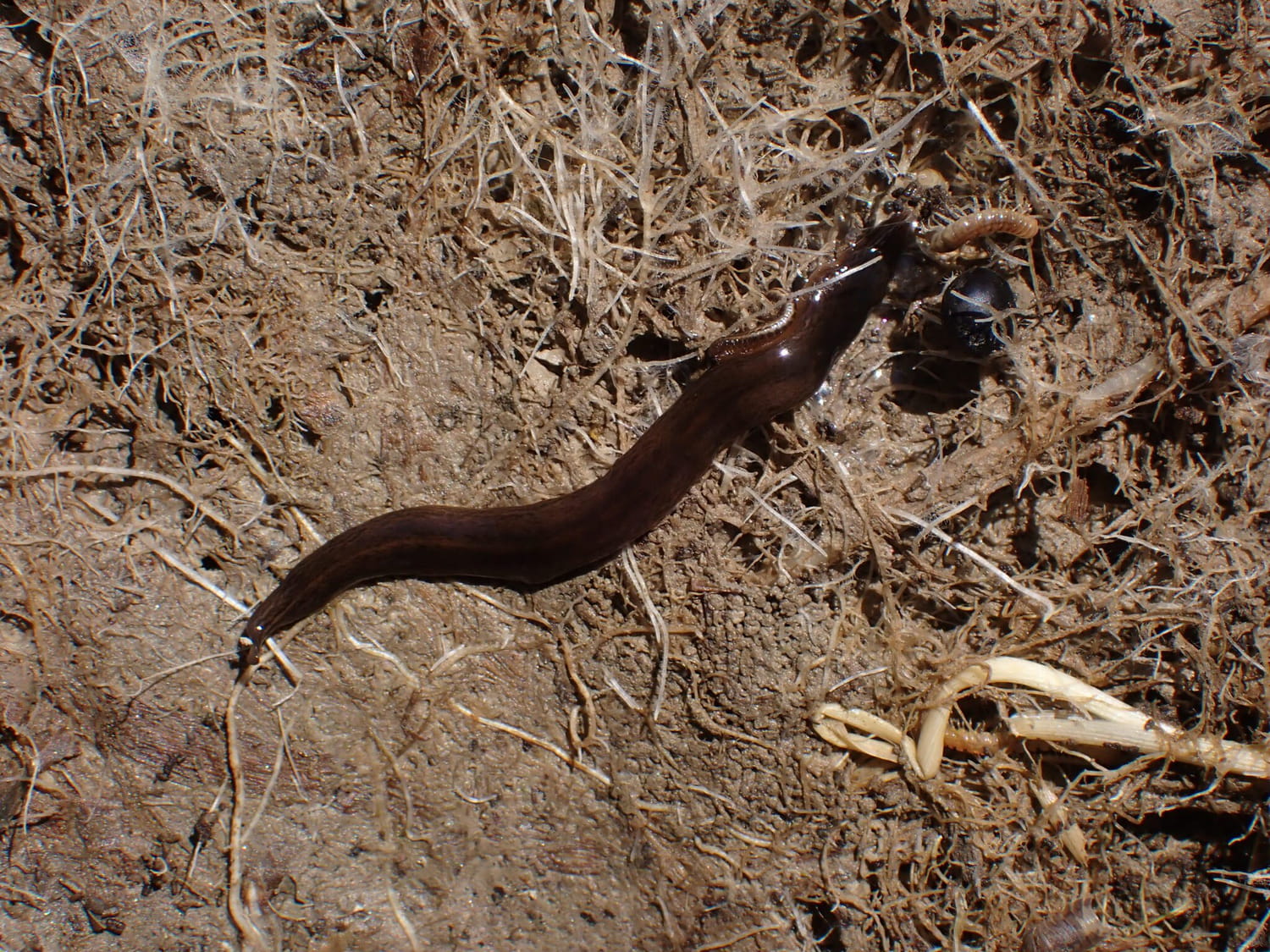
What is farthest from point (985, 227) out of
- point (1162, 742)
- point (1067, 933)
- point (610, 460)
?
point (1067, 933)

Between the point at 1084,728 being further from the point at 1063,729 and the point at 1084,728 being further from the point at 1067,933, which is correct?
the point at 1067,933

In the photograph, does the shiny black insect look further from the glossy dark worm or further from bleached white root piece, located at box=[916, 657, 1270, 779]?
bleached white root piece, located at box=[916, 657, 1270, 779]

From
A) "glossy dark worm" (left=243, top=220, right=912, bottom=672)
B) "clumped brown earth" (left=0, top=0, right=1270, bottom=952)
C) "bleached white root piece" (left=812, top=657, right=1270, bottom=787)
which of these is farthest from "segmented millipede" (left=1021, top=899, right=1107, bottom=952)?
"glossy dark worm" (left=243, top=220, right=912, bottom=672)

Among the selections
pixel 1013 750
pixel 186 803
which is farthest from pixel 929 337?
pixel 186 803

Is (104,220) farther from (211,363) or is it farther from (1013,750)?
(1013,750)

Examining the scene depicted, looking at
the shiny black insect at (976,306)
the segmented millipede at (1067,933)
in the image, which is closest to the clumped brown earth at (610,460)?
the segmented millipede at (1067,933)

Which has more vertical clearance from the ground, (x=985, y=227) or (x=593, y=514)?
(x=985, y=227)

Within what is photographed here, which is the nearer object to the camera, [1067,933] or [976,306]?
[976,306]
